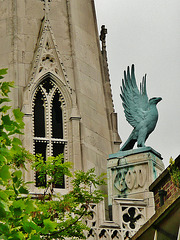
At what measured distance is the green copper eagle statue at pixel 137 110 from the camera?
32.2 m

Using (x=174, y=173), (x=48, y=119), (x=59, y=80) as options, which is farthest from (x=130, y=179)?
(x=174, y=173)

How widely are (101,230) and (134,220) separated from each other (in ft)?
4.18

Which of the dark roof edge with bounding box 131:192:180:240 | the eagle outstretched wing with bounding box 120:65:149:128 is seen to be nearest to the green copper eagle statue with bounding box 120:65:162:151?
the eagle outstretched wing with bounding box 120:65:149:128

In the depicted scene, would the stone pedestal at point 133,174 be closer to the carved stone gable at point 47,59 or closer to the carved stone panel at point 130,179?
the carved stone panel at point 130,179

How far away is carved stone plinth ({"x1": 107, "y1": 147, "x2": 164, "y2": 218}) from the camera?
31152mm

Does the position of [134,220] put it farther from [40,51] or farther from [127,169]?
[40,51]

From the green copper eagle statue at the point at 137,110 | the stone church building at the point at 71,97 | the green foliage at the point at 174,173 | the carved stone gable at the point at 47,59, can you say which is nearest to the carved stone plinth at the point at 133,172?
the stone church building at the point at 71,97

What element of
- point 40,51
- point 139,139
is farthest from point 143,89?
point 40,51

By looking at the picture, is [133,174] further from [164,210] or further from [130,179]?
[164,210]

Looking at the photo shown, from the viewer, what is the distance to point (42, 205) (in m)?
24.5

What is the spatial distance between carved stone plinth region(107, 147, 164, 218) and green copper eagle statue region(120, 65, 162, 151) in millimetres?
631

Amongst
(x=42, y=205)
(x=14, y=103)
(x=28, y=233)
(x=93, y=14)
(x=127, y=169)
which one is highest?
(x=93, y=14)

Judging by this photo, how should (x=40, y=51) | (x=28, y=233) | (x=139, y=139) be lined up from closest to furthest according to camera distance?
1. (x=28, y=233)
2. (x=139, y=139)
3. (x=40, y=51)

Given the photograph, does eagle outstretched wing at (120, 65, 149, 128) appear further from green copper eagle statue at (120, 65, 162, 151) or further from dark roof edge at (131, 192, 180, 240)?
dark roof edge at (131, 192, 180, 240)
